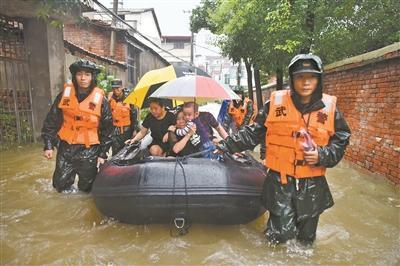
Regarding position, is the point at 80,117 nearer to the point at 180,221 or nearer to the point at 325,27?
the point at 180,221

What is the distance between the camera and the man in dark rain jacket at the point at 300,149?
9.67 ft

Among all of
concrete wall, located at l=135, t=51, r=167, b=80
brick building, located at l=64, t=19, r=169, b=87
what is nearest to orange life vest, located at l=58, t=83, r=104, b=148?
brick building, located at l=64, t=19, r=169, b=87

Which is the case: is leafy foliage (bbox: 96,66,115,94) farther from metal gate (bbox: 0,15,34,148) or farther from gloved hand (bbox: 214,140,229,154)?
gloved hand (bbox: 214,140,229,154)

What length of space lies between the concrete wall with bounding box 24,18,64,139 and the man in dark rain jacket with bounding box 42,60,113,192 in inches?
172

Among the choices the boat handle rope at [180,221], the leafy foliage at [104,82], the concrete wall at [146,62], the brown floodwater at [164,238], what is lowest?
the brown floodwater at [164,238]

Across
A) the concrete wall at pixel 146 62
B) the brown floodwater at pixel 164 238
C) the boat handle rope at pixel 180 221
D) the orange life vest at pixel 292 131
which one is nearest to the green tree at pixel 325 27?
the brown floodwater at pixel 164 238

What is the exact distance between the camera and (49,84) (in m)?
8.17

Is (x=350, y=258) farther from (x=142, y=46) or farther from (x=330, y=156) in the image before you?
(x=142, y=46)

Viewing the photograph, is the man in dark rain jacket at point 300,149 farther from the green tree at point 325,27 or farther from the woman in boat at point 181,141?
the green tree at point 325,27

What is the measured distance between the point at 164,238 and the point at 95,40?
14224mm

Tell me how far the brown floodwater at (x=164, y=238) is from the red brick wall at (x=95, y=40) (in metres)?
12.0

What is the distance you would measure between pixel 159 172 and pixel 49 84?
586 centimetres

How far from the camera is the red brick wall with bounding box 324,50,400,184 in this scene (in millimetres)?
5168

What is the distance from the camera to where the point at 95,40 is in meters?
16.0
